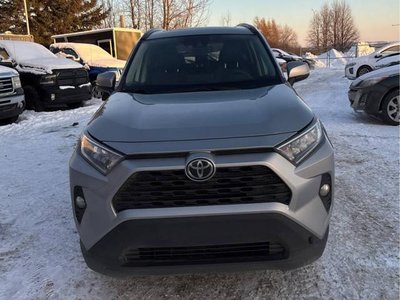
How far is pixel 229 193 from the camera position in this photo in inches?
97.4

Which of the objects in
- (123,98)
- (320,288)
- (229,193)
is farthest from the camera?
(123,98)

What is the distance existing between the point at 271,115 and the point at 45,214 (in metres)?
2.63

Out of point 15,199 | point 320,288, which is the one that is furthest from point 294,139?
point 15,199

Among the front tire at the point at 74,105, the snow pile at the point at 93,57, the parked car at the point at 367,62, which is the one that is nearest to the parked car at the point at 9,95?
the front tire at the point at 74,105

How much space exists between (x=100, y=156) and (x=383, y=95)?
675cm

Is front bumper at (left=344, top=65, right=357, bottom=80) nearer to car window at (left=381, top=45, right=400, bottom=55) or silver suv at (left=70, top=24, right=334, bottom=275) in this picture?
car window at (left=381, top=45, right=400, bottom=55)

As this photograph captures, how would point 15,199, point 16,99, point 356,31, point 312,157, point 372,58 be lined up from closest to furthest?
point 312,157
point 15,199
point 16,99
point 372,58
point 356,31

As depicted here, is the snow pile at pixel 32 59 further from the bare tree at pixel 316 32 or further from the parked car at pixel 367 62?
the bare tree at pixel 316 32

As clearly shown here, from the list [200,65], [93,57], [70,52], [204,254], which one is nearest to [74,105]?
[93,57]

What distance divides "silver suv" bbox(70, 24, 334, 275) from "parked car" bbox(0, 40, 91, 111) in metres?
9.62

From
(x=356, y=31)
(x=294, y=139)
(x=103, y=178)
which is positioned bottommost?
(x=356, y=31)

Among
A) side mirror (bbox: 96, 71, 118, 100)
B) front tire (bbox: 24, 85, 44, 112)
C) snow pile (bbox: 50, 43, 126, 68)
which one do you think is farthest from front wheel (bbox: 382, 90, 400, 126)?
snow pile (bbox: 50, 43, 126, 68)

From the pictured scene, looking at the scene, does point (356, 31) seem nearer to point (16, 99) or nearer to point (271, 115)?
point (16, 99)

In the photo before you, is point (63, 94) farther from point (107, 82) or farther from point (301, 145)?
point (301, 145)
